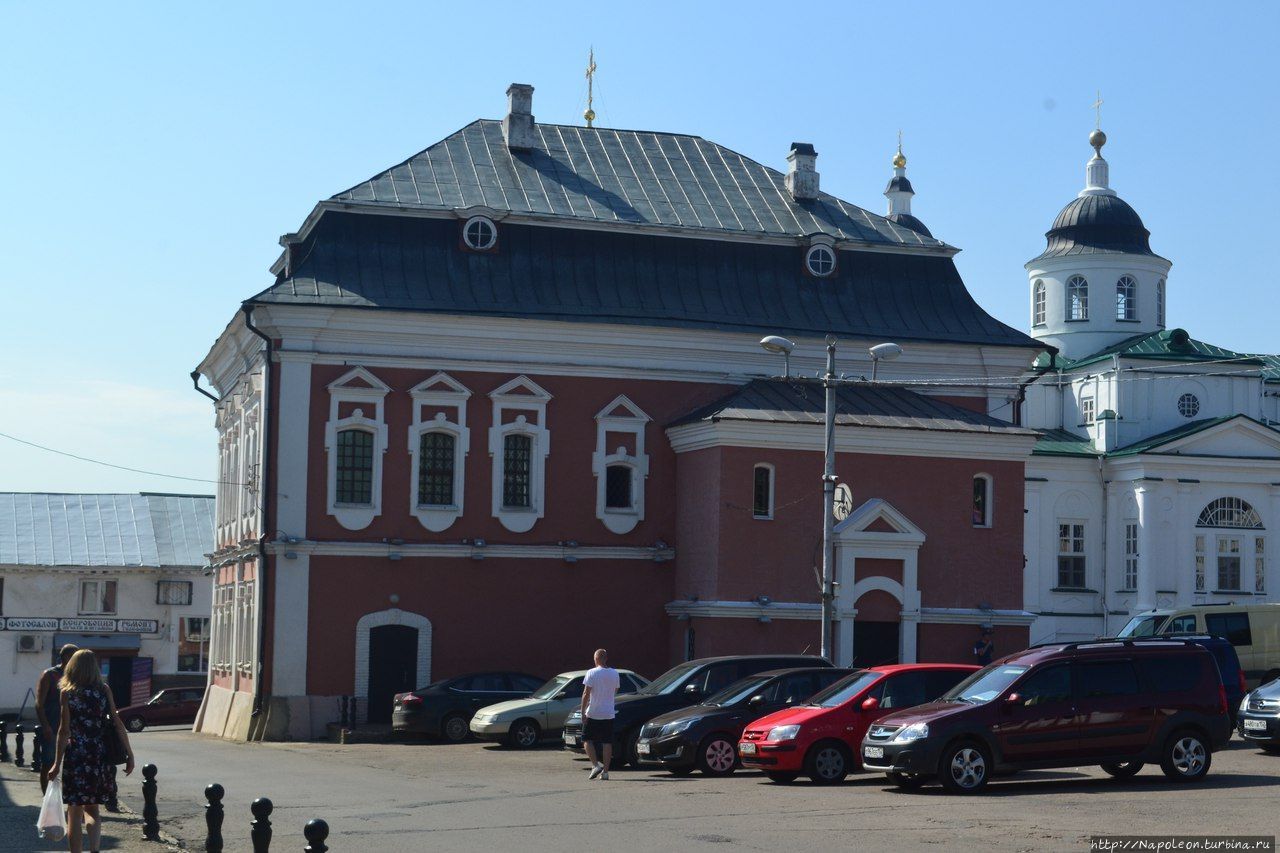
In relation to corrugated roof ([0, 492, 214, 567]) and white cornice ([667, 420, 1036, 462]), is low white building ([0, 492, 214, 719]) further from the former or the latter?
white cornice ([667, 420, 1036, 462])

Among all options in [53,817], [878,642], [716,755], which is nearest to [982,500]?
[878,642]

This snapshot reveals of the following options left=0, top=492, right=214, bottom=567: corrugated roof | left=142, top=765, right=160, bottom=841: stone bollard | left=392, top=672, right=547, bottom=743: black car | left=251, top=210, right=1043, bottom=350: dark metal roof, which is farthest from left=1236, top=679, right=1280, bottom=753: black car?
left=0, top=492, right=214, bottom=567: corrugated roof

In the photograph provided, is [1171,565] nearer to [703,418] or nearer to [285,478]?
[703,418]

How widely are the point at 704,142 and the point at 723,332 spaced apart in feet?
26.5

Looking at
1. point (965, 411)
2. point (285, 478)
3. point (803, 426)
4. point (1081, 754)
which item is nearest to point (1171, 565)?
point (965, 411)

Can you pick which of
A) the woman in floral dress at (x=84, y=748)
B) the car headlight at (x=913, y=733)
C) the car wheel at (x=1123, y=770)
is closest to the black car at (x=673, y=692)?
the car headlight at (x=913, y=733)

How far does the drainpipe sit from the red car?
16147 mm

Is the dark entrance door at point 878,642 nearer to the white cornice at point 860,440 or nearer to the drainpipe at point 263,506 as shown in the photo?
the white cornice at point 860,440

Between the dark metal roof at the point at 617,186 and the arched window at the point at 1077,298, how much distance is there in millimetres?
25012

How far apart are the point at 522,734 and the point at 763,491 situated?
8.46 metres

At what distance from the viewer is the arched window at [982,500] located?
37.9 metres

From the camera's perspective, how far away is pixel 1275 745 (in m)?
25.1

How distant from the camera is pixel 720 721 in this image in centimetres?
2403

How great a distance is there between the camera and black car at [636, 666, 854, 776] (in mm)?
23906
